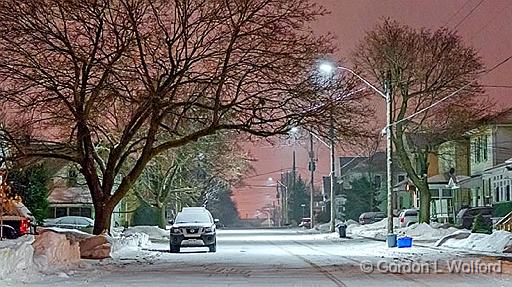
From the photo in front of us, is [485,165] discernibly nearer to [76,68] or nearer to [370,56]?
[370,56]

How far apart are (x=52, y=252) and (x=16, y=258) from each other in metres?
3.83

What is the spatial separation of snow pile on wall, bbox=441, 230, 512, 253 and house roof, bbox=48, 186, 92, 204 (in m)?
38.5

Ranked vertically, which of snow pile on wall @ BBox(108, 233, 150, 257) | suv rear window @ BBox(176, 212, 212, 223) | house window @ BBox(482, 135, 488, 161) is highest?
house window @ BBox(482, 135, 488, 161)

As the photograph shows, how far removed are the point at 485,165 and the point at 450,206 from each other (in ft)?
45.2

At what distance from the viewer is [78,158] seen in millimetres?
33344

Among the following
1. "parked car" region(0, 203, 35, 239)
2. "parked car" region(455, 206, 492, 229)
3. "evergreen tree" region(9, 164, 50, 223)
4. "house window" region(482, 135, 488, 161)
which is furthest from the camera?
"house window" region(482, 135, 488, 161)

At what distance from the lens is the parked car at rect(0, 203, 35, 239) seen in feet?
98.4

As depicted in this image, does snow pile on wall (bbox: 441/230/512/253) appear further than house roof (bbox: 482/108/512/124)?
No

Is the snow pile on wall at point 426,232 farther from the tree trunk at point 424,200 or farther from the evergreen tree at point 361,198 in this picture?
the evergreen tree at point 361,198

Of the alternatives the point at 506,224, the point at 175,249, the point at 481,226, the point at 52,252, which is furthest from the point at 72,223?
the point at 52,252

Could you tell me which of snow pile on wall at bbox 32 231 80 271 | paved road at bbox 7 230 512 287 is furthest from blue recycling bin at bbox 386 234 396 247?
snow pile on wall at bbox 32 231 80 271

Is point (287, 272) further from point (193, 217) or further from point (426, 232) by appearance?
point (426, 232)

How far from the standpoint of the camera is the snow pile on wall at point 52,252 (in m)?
21.8

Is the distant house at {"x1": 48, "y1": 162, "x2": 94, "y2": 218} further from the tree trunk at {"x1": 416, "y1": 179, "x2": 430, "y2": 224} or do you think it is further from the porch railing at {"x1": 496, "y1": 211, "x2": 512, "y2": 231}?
the porch railing at {"x1": 496, "y1": 211, "x2": 512, "y2": 231}
